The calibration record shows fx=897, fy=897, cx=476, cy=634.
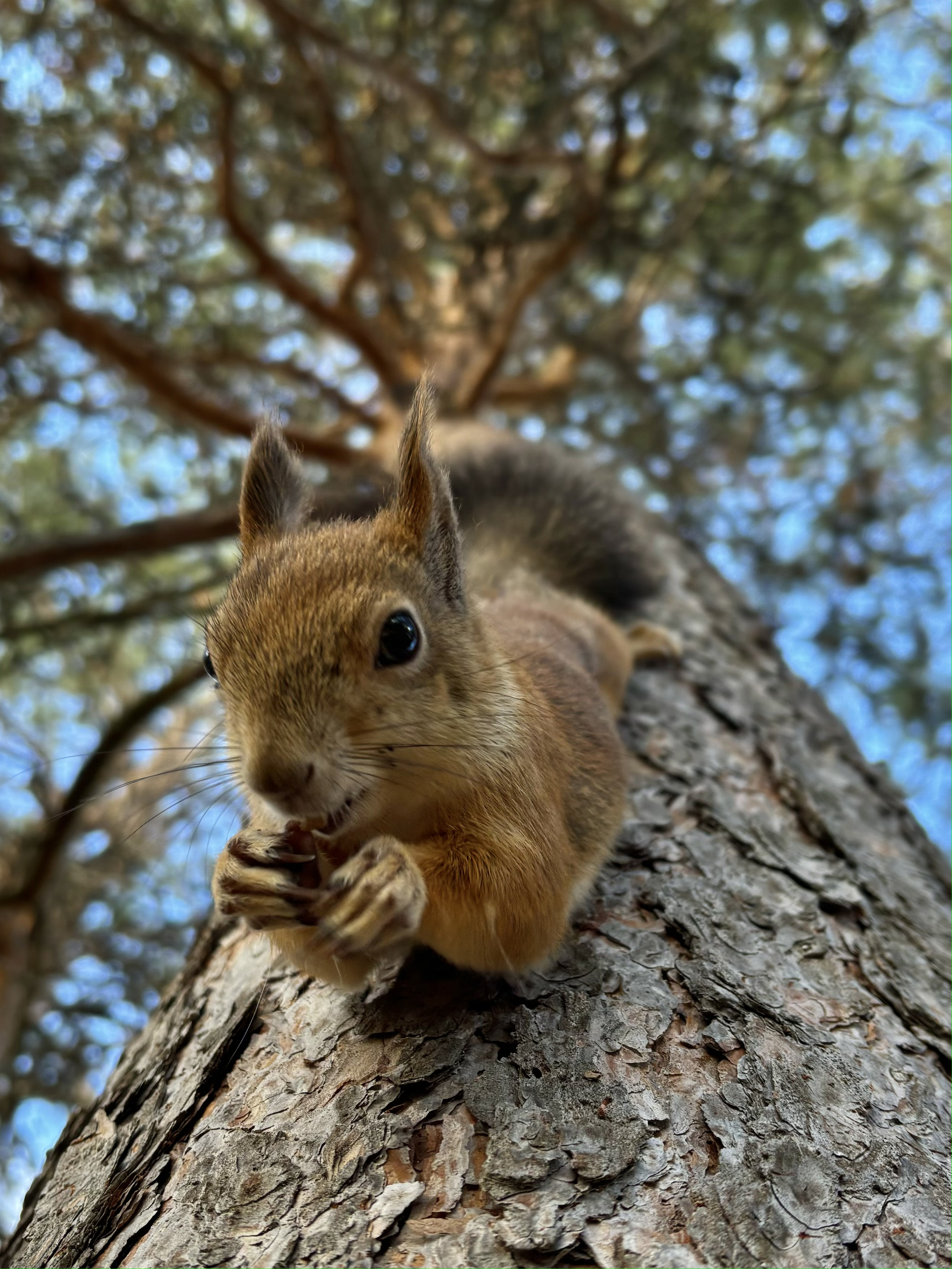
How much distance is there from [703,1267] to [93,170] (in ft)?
14.7

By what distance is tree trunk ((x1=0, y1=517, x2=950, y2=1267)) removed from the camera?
113cm

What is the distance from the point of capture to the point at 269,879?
1280mm

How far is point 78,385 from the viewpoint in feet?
15.3

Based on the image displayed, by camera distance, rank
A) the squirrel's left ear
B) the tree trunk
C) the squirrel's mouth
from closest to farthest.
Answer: the tree trunk → the squirrel's mouth → the squirrel's left ear

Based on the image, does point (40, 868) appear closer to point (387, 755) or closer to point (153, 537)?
point (153, 537)

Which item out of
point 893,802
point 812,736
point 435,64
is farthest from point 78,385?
point 893,802

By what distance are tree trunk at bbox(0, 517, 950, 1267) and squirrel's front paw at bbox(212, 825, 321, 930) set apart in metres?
0.31

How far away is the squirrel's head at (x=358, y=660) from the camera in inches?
51.4

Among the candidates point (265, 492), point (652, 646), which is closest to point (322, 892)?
point (265, 492)

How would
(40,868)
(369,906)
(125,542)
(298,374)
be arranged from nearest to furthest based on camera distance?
1. (369,906)
2. (40,868)
3. (125,542)
4. (298,374)

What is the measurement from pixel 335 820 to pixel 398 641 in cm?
30

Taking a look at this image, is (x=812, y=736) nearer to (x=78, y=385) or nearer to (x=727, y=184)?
(x=727, y=184)

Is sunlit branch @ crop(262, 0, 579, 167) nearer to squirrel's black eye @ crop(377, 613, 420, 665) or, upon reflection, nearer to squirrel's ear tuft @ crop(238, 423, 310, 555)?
squirrel's ear tuft @ crop(238, 423, 310, 555)

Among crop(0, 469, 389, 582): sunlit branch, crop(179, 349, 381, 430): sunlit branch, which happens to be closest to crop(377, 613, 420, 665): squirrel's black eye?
crop(0, 469, 389, 582): sunlit branch
